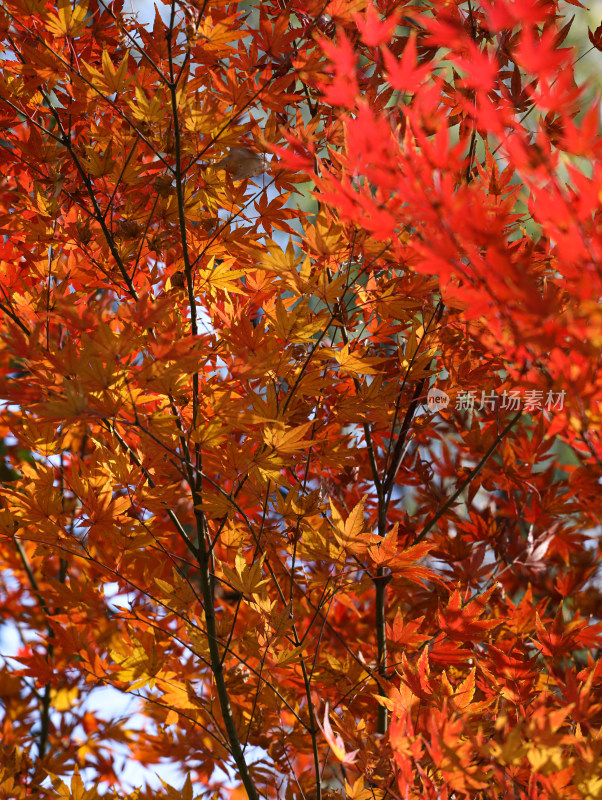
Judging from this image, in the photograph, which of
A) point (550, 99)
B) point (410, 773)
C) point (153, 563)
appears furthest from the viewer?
point (153, 563)

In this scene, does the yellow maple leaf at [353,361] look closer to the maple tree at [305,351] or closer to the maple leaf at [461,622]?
the maple tree at [305,351]

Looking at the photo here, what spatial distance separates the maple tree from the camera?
1.53 feet

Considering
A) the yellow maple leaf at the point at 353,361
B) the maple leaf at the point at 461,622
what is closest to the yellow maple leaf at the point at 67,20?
the yellow maple leaf at the point at 353,361

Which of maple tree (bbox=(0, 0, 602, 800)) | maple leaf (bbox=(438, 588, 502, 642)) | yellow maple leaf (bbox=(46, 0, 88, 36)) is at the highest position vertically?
yellow maple leaf (bbox=(46, 0, 88, 36))

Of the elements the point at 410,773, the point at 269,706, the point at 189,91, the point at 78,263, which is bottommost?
the point at 410,773

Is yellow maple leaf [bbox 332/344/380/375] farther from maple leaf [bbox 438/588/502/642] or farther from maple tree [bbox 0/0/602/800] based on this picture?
maple leaf [bbox 438/588/502/642]

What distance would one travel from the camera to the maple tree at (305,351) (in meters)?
0.47

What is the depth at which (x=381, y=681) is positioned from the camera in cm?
72

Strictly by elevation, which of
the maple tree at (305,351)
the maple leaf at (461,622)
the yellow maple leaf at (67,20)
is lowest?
the maple leaf at (461,622)

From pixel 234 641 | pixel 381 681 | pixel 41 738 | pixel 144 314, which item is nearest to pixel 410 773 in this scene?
pixel 381 681

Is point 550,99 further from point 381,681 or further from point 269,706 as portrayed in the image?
point 269,706

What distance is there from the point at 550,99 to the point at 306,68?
393 mm

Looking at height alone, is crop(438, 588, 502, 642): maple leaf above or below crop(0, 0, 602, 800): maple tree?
below

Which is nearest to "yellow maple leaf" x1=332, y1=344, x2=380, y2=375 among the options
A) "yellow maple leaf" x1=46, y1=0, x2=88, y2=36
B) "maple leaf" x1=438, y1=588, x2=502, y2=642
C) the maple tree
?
the maple tree
